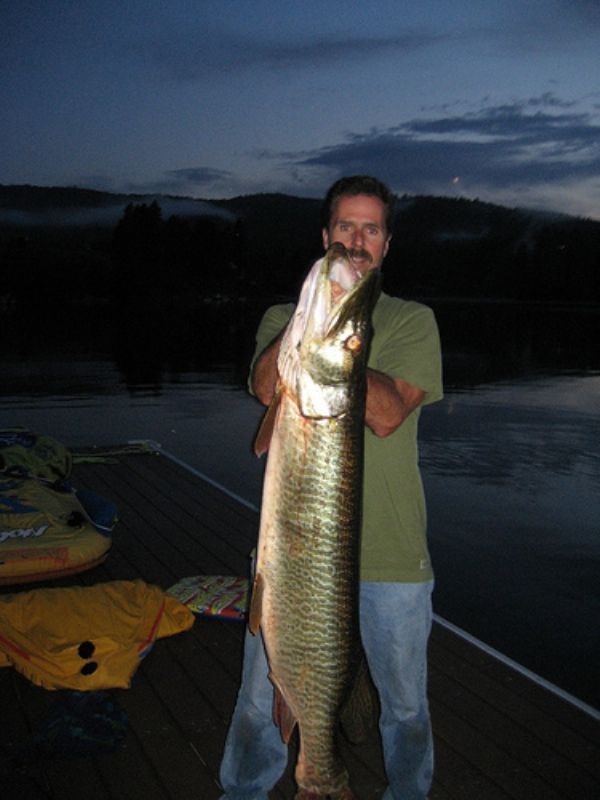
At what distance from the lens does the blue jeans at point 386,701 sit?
320cm

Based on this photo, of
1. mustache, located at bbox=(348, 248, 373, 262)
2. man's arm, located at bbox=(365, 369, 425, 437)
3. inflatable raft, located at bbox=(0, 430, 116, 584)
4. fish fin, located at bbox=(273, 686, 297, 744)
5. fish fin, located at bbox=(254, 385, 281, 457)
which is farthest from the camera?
inflatable raft, located at bbox=(0, 430, 116, 584)

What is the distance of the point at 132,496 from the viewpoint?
9.60m

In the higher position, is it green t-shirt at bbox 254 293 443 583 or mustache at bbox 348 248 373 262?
mustache at bbox 348 248 373 262

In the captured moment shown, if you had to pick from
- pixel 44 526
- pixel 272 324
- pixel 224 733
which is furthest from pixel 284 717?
pixel 44 526

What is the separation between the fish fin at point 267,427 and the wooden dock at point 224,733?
2261 mm

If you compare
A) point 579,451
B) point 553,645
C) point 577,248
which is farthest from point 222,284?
point 553,645

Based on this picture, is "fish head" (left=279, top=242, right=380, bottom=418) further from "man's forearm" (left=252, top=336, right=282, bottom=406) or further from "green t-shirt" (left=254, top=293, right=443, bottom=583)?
"green t-shirt" (left=254, top=293, right=443, bottom=583)

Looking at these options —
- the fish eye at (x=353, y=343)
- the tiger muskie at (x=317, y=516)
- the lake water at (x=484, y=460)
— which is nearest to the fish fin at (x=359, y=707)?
the tiger muskie at (x=317, y=516)

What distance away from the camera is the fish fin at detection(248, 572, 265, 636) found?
2.88 metres

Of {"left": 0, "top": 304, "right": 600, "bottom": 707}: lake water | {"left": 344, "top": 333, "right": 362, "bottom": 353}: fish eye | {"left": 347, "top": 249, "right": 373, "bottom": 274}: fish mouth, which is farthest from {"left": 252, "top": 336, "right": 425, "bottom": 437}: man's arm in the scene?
{"left": 0, "top": 304, "right": 600, "bottom": 707}: lake water

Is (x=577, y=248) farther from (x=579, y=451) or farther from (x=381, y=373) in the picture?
(x=381, y=373)

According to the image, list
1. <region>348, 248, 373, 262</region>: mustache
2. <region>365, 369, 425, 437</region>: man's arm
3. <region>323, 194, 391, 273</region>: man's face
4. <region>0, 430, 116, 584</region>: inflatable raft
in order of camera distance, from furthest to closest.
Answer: <region>0, 430, 116, 584</region>: inflatable raft → <region>323, 194, 391, 273</region>: man's face → <region>348, 248, 373, 262</region>: mustache → <region>365, 369, 425, 437</region>: man's arm

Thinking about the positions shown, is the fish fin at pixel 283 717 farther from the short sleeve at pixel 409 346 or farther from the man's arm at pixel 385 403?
the short sleeve at pixel 409 346

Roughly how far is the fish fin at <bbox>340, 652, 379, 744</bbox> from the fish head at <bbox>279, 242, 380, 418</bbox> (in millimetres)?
1215
